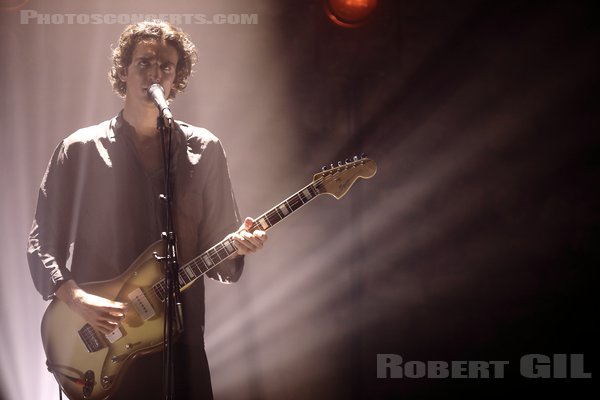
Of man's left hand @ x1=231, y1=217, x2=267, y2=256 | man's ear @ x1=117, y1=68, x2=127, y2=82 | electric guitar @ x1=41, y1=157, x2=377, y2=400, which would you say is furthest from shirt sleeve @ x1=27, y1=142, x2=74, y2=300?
man's left hand @ x1=231, y1=217, x2=267, y2=256

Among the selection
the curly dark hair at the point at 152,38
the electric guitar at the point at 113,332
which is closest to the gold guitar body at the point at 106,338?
the electric guitar at the point at 113,332

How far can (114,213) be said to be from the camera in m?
3.34

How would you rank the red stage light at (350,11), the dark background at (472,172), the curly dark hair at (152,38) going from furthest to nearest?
the dark background at (472,172) → the red stage light at (350,11) → the curly dark hair at (152,38)

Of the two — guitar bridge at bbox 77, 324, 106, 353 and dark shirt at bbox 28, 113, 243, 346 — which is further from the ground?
dark shirt at bbox 28, 113, 243, 346

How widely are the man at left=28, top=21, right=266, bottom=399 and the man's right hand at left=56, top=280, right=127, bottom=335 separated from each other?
0.05 ft

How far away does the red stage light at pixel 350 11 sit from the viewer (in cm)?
367

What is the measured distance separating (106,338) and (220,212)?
0.81 metres

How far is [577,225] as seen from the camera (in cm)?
382

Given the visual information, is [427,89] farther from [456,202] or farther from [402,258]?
[402,258]

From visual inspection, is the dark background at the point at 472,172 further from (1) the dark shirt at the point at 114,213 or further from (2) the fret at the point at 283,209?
(1) the dark shirt at the point at 114,213

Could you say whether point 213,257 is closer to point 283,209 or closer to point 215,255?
point 215,255

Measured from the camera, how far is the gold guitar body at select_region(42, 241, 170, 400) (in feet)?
10.2

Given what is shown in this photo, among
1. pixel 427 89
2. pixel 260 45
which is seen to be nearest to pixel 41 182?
pixel 260 45

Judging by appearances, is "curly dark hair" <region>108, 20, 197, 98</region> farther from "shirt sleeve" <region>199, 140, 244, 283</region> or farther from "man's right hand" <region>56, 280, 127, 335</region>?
"man's right hand" <region>56, 280, 127, 335</region>
